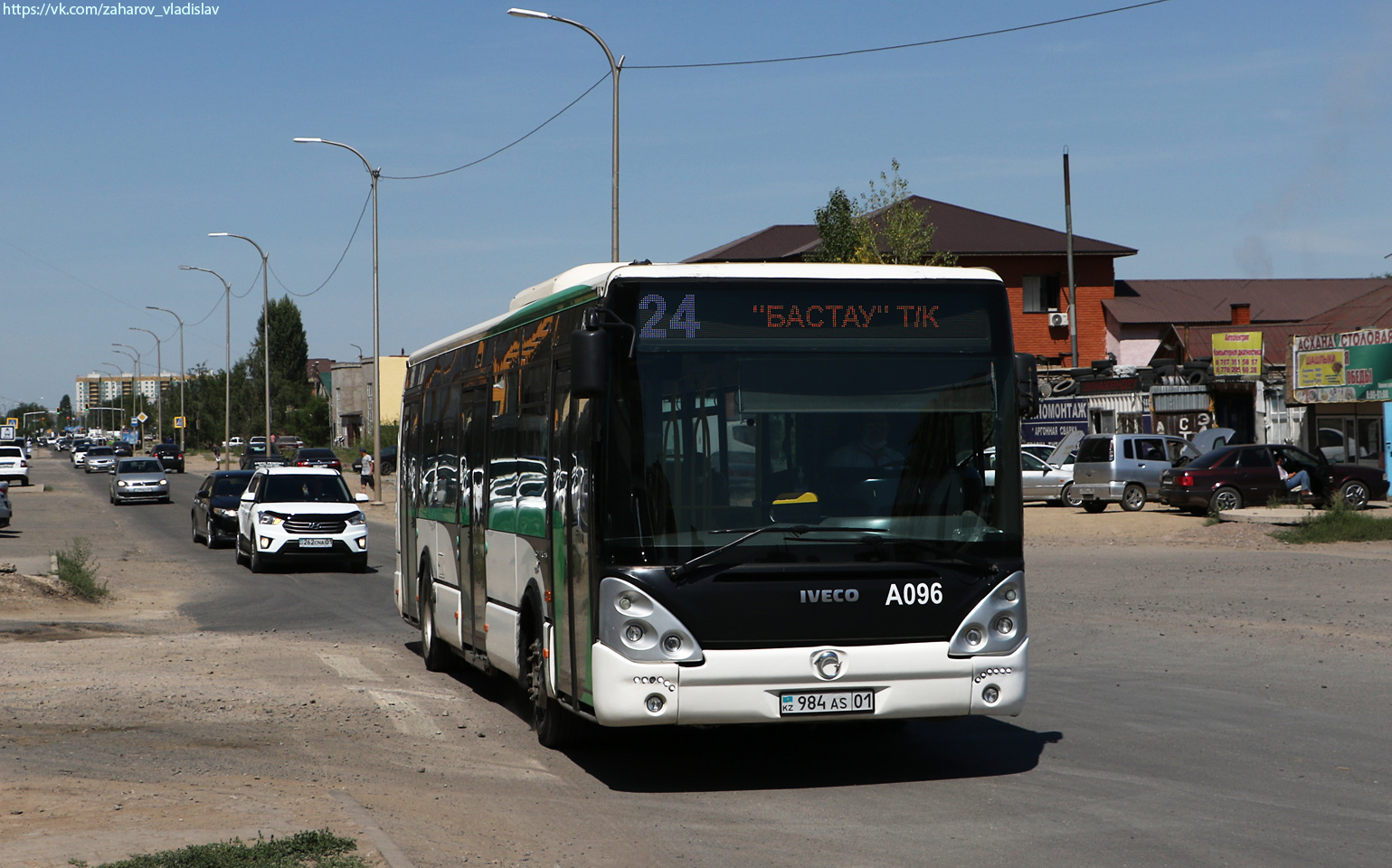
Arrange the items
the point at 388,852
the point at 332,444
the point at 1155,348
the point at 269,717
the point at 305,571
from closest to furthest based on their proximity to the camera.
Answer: the point at 388,852, the point at 269,717, the point at 305,571, the point at 1155,348, the point at 332,444

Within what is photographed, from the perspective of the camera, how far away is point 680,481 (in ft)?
24.9

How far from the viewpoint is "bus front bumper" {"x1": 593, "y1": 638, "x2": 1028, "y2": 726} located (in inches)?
294

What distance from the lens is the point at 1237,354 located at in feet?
147

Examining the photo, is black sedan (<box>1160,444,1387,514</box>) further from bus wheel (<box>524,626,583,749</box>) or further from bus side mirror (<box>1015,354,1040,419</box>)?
bus wheel (<box>524,626,583,749</box>)

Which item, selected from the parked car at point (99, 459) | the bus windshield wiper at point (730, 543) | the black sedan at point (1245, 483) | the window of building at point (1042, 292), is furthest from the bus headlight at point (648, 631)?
the parked car at point (99, 459)

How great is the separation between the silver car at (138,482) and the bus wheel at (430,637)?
40.6m

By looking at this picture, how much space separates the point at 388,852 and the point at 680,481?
2.47 m

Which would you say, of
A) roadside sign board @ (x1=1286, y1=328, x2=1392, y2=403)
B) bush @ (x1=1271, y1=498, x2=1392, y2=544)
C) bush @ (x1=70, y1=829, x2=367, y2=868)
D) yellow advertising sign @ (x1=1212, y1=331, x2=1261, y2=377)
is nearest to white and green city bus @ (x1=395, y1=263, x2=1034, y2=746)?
bush @ (x1=70, y1=829, x2=367, y2=868)

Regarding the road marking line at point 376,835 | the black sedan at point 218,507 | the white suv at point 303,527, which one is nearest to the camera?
the road marking line at point 376,835

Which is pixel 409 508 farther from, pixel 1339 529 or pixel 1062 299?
pixel 1062 299

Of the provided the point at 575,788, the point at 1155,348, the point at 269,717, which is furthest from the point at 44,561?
the point at 1155,348

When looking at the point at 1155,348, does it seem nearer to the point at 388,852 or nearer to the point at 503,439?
the point at 503,439

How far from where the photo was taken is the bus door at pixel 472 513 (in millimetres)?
10820

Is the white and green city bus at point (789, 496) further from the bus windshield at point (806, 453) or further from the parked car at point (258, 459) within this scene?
the parked car at point (258, 459)
